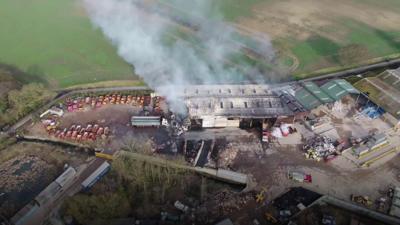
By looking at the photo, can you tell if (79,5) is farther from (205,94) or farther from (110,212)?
(110,212)

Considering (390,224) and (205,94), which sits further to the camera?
(205,94)

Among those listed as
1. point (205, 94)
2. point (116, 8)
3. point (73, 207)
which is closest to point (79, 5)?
point (116, 8)

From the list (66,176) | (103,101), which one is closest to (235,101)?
(103,101)

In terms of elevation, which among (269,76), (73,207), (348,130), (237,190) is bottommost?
(73,207)

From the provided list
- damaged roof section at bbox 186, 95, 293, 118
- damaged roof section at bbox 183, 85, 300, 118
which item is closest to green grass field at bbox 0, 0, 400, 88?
damaged roof section at bbox 183, 85, 300, 118

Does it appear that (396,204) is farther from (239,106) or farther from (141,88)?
(141,88)

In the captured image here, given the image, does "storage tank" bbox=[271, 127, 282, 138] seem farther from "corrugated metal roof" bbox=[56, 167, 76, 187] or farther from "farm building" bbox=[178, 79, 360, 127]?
"corrugated metal roof" bbox=[56, 167, 76, 187]

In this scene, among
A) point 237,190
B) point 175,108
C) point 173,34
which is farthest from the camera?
point 173,34
